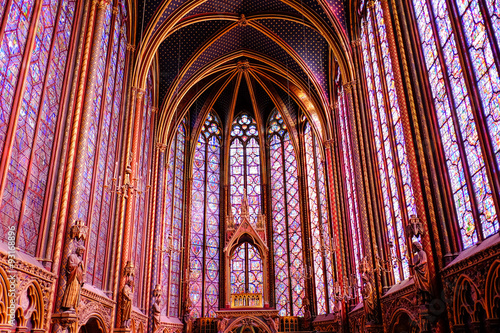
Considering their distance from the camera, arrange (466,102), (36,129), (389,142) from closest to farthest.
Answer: (466,102) < (36,129) < (389,142)

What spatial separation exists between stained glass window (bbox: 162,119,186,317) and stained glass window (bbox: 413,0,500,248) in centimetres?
1461

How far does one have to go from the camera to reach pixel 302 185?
26719mm

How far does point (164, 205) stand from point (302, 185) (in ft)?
27.5

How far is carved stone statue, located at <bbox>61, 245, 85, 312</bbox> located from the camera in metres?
10.3

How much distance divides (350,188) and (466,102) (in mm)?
10485

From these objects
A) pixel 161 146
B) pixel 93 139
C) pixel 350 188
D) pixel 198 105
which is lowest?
pixel 93 139

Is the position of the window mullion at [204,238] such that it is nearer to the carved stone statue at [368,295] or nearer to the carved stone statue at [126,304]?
the carved stone statue at [126,304]

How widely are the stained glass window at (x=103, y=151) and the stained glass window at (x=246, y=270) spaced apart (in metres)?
11.4

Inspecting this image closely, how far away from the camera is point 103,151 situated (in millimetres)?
14852

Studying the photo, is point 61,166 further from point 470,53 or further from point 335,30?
point 335,30

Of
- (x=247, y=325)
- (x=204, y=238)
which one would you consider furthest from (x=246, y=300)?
(x=204, y=238)

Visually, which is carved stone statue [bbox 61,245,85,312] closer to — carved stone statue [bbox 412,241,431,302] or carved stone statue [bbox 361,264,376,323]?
carved stone statue [bbox 412,241,431,302]

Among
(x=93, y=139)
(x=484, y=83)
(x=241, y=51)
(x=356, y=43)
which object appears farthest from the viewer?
(x=241, y=51)

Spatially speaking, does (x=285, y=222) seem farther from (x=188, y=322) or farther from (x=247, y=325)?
(x=188, y=322)
